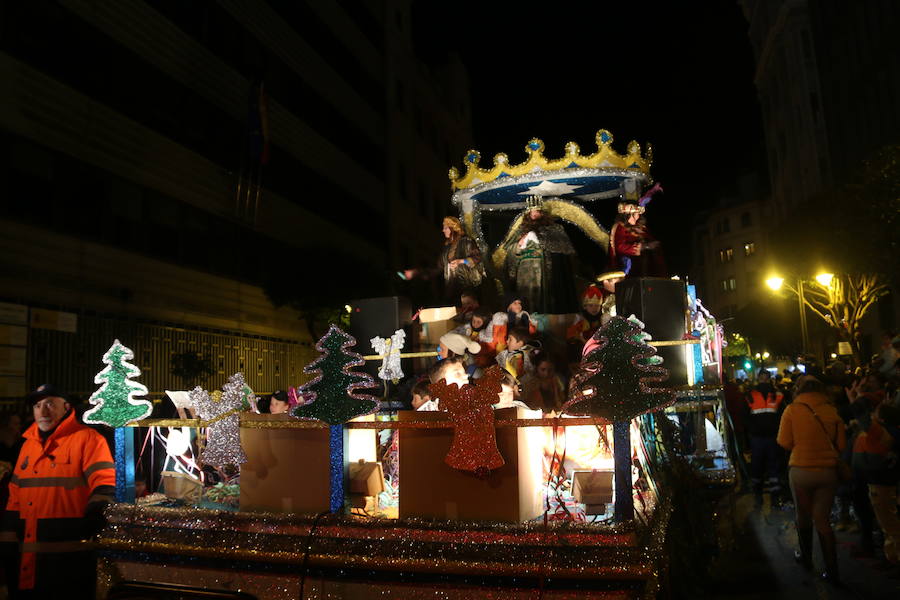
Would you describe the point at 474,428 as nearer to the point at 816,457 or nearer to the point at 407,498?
the point at 407,498

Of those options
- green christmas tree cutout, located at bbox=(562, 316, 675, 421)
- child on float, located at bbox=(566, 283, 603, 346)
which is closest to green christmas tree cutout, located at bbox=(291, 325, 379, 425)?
green christmas tree cutout, located at bbox=(562, 316, 675, 421)

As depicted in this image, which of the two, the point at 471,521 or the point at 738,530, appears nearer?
the point at 471,521

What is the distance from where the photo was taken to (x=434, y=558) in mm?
4148

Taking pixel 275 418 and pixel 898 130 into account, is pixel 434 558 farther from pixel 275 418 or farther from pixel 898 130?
pixel 898 130

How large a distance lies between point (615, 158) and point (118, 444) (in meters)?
7.71

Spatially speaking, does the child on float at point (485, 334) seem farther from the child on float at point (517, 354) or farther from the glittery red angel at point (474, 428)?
the glittery red angel at point (474, 428)

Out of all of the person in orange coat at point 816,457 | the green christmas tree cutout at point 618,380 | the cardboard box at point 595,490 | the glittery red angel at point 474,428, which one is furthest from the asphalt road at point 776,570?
the glittery red angel at point 474,428

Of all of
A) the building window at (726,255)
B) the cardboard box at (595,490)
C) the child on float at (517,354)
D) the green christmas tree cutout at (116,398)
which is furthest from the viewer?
the building window at (726,255)

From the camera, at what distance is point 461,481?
14.2ft

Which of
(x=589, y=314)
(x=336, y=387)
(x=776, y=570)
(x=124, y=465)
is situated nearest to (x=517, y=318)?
(x=589, y=314)

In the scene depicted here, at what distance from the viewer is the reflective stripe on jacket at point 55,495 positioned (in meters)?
4.94

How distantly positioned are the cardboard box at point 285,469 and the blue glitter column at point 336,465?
0.04 meters

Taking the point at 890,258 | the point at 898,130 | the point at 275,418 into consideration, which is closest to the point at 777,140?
the point at 898,130

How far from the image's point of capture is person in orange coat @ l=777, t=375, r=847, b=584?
6.59 metres
